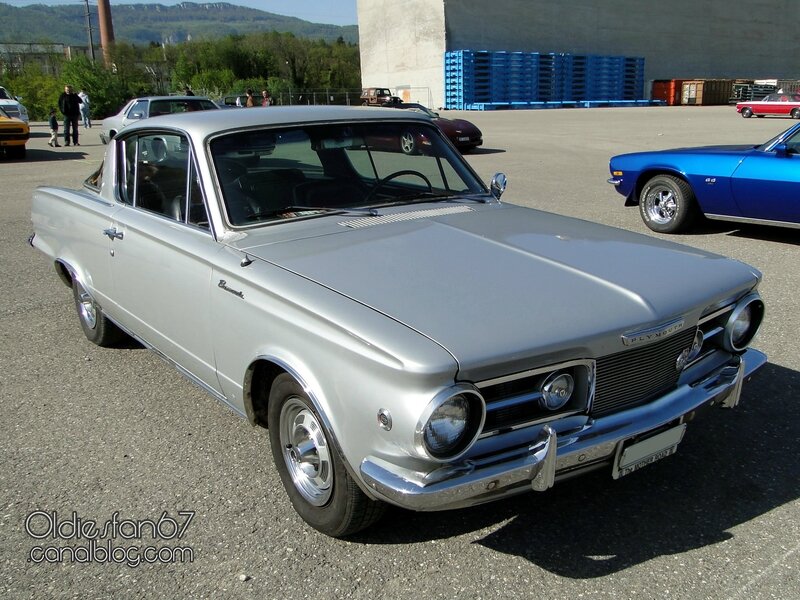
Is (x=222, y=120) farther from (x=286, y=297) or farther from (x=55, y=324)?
(x=55, y=324)

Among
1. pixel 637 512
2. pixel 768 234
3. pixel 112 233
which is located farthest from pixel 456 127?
pixel 637 512

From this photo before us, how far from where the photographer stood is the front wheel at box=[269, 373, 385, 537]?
265 centimetres

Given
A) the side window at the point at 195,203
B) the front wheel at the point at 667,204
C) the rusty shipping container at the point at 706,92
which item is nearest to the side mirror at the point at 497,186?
the side window at the point at 195,203

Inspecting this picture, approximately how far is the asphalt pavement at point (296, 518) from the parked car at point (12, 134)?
51.0ft

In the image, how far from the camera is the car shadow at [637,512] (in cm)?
279

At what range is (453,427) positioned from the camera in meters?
2.34

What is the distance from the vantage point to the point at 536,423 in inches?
99.8

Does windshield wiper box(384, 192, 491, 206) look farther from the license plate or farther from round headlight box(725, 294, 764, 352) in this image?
the license plate

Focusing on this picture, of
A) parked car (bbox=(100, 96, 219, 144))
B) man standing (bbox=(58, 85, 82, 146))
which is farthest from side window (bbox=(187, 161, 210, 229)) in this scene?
man standing (bbox=(58, 85, 82, 146))

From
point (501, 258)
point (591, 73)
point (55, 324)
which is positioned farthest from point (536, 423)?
point (591, 73)

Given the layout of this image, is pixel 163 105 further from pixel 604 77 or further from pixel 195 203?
pixel 604 77

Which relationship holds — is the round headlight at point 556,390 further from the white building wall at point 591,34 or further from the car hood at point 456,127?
the white building wall at point 591,34

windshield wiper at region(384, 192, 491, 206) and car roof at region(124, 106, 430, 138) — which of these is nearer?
car roof at region(124, 106, 430, 138)

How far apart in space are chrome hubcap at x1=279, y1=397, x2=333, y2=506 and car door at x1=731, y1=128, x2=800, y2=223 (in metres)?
6.11
